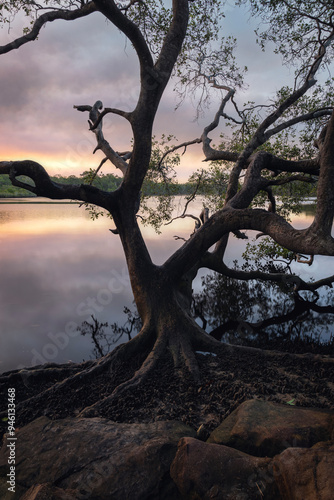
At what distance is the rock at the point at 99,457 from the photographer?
329 cm

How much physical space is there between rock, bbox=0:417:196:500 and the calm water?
5459 mm

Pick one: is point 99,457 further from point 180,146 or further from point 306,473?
point 180,146

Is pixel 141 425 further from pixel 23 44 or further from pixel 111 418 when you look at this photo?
pixel 23 44

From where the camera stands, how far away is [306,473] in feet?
8.75

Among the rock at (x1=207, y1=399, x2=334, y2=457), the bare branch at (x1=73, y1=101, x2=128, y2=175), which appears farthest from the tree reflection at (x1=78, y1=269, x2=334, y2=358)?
the bare branch at (x1=73, y1=101, x2=128, y2=175)

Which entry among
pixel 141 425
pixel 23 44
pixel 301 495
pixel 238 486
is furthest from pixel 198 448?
pixel 23 44

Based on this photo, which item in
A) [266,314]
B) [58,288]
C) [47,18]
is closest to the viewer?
[47,18]

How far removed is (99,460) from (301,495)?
7.43 ft

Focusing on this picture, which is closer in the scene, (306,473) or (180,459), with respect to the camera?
(306,473)

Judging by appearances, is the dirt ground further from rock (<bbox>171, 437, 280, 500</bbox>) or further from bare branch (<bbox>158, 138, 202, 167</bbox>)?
bare branch (<bbox>158, 138, 202, 167</bbox>)

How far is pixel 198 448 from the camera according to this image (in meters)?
3.28

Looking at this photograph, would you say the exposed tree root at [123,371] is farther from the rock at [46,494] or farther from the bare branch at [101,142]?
the bare branch at [101,142]

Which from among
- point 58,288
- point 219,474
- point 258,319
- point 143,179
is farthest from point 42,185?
point 58,288

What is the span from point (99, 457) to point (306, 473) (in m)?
2.35
